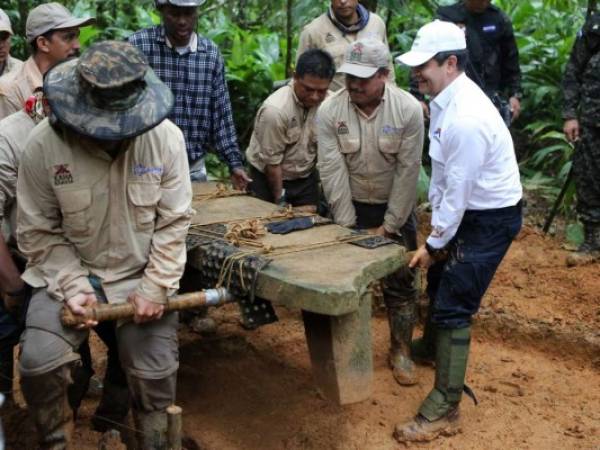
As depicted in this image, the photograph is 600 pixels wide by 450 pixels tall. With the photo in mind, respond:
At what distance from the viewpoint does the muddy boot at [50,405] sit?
10.5 feet

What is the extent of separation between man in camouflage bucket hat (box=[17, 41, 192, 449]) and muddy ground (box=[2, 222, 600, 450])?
809 mm

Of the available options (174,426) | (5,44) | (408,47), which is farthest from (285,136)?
(408,47)

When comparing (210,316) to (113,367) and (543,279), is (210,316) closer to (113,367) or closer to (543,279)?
(113,367)

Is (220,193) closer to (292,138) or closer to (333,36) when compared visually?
(292,138)

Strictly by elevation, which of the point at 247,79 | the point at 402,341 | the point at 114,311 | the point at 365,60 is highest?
the point at 365,60

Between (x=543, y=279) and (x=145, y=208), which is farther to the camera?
(x=543, y=279)

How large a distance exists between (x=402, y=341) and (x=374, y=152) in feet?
3.98

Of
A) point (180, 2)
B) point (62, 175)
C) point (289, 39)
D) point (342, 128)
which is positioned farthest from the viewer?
point (289, 39)

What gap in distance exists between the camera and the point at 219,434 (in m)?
4.27

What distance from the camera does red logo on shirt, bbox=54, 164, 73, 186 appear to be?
3.18m

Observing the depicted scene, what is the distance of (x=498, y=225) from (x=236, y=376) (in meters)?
2.04

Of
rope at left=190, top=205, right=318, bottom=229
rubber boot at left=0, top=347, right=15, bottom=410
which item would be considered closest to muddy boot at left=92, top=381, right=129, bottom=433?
rubber boot at left=0, top=347, right=15, bottom=410

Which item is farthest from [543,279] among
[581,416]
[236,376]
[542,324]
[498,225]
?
[236,376]

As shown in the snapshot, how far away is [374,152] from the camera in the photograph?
15.1 feet
